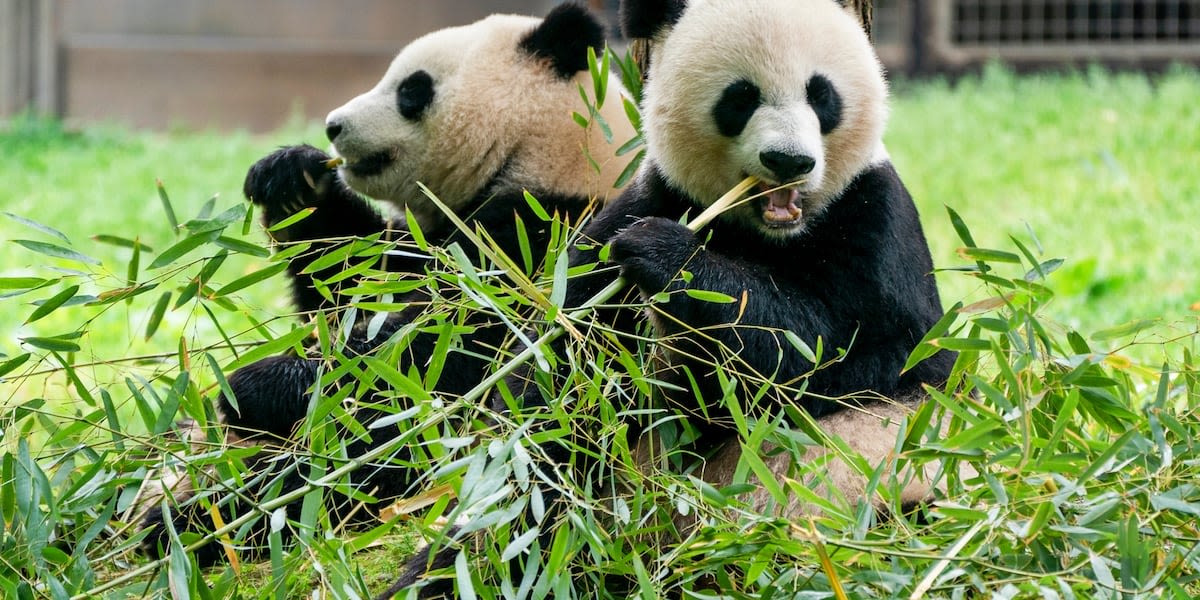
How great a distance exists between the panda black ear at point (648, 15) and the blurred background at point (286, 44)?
7.75 m

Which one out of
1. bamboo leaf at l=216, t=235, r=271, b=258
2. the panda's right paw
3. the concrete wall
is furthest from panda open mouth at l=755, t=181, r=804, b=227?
the concrete wall

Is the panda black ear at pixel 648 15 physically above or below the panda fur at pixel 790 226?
above

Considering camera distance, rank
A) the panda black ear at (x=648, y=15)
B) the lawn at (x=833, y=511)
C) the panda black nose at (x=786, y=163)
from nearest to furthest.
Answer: the lawn at (x=833, y=511), the panda black nose at (x=786, y=163), the panda black ear at (x=648, y=15)

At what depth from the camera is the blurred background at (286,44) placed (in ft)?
33.6

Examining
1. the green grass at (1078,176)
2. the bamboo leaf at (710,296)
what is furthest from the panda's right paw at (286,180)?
the green grass at (1078,176)

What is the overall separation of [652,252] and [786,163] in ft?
1.17

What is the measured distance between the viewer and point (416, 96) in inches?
150

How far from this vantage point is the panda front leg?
3.82m

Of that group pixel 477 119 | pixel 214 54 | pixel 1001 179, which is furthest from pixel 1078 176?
pixel 214 54

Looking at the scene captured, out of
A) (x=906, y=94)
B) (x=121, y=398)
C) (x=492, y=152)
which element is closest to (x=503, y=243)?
(x=492, y=152)

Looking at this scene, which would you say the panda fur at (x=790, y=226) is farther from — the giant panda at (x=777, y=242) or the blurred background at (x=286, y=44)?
the blurred background at (x=286, y=44)

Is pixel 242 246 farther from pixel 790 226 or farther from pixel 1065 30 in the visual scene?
pixel 1065 30

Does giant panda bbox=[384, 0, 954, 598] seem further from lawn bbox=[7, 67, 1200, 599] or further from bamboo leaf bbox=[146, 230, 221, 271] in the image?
bamboo leaf bbox=[146, 230, 221, 271]

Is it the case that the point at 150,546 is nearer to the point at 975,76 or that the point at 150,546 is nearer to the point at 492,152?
the point at 492,152
